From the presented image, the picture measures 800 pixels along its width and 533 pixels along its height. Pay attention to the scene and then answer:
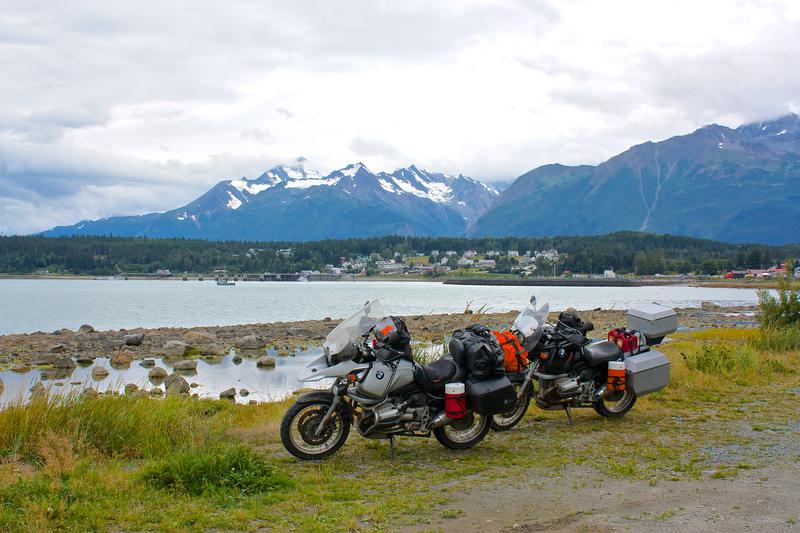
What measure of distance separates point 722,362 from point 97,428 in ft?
37.3

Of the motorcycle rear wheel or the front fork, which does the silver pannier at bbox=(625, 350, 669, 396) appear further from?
the front fork

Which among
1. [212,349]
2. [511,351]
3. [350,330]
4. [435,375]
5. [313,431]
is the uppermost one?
[350,330]

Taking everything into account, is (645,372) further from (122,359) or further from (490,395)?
(122,359)

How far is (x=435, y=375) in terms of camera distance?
7.88 meters

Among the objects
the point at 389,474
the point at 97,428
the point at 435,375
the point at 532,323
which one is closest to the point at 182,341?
the point at 97,428

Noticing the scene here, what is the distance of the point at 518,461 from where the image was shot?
25.0 feet

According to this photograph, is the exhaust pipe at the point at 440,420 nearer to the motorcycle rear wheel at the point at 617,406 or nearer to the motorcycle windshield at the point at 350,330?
the motorcycle windshield at the point at 350,330

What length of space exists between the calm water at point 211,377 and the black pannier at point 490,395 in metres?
12.0

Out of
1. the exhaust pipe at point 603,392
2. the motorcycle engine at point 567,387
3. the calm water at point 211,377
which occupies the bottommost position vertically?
the calm water at point 211,377

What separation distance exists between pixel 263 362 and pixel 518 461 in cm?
2105

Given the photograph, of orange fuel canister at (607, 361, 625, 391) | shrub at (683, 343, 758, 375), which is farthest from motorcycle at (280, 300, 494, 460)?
shrub at (683, 343, 758, 375)

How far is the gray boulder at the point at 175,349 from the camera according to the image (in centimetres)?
3131

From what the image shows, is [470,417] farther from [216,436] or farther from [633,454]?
[216,436]

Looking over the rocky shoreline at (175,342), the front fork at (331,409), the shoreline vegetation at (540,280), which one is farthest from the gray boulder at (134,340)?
the shoreline vegetation at (540,280)
